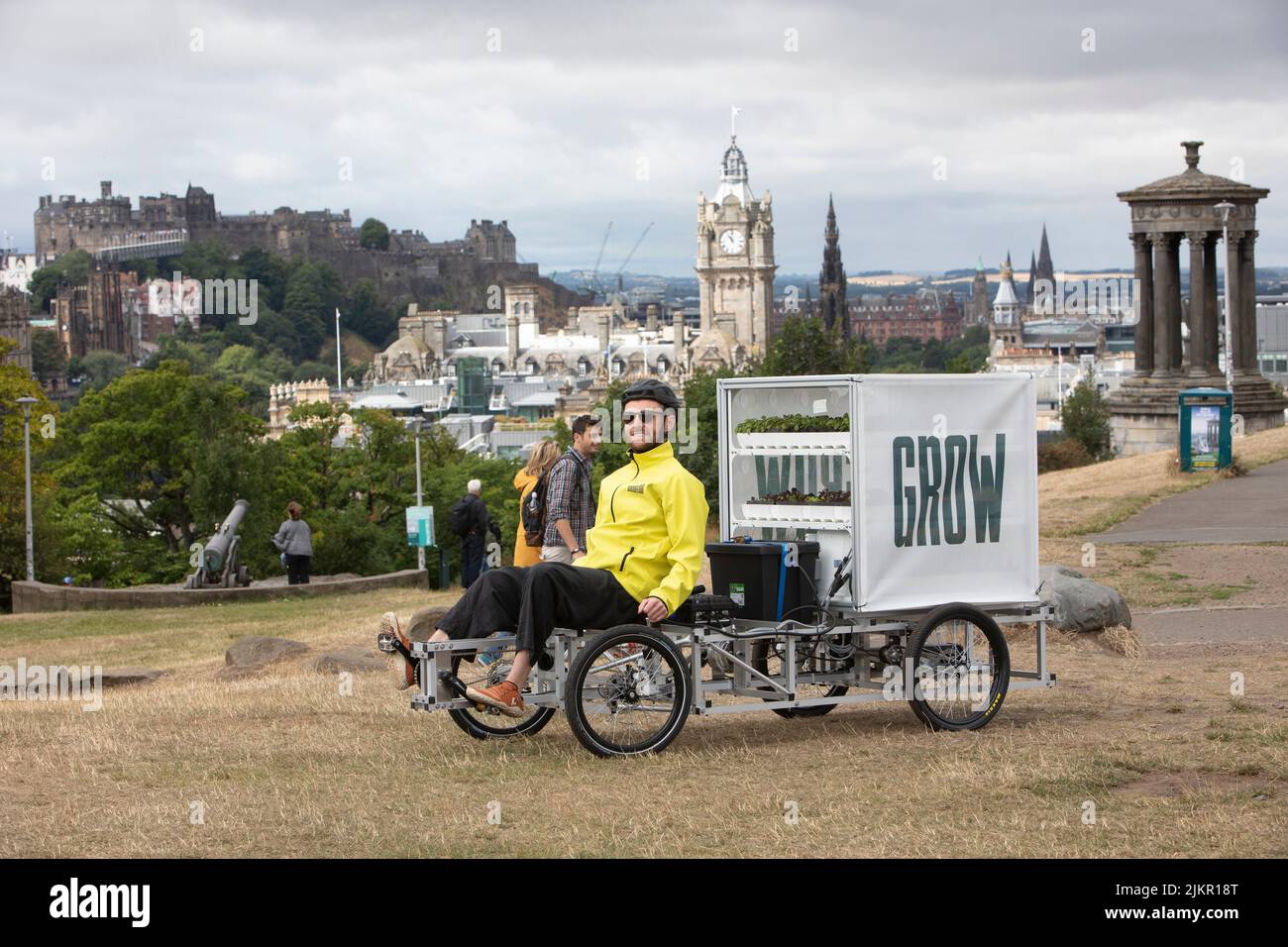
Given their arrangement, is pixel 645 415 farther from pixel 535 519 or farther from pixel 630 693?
pixel 535 519

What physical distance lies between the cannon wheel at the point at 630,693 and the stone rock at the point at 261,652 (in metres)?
7.25

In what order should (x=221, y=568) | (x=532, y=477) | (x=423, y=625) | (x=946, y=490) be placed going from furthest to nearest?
(x=221, y=568) < (x=423, y=625) < (x=532, y=477) < (x=946, y=490)

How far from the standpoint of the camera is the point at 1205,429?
3028cm

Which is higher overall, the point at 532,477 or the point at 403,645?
the point at 532,477

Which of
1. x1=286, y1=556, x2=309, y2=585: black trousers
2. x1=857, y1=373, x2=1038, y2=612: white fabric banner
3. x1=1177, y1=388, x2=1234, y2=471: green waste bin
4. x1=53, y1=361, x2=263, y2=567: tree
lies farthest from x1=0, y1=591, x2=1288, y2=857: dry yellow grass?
x1=53, y1=361, x2=263, y2=567: tree

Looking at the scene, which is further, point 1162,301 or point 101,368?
point 101,368

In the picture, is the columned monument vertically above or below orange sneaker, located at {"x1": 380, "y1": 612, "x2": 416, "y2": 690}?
above

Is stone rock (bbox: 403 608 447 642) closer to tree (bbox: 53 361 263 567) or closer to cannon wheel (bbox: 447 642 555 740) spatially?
cannon wheel (bbox: 447 642 555 740)

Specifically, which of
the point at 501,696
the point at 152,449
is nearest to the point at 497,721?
the point at 501,696

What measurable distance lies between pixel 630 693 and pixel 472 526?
12394 millimetres

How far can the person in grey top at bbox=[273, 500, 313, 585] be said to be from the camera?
29.1m

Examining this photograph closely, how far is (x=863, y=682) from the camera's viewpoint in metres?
10.6

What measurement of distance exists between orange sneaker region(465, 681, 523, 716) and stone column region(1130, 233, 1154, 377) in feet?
111
